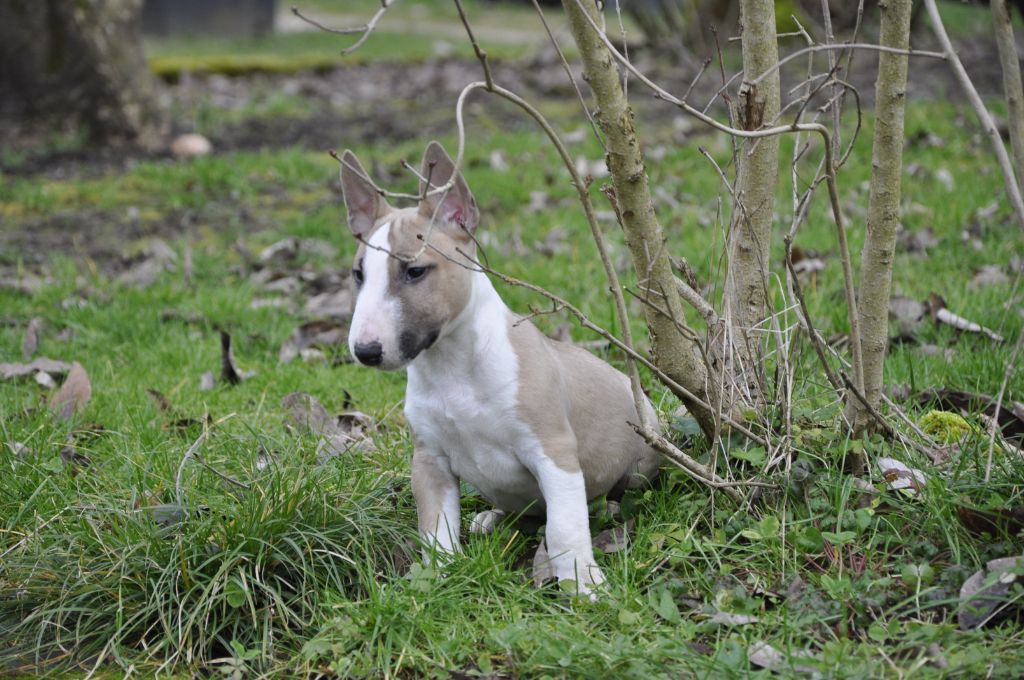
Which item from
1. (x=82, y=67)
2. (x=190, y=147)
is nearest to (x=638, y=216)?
(x=190, y=147)

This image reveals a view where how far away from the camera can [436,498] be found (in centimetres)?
329

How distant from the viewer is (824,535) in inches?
116

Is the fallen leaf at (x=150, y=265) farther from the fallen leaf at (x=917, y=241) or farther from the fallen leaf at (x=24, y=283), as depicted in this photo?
the fallen leaf at (x=917, y=241)

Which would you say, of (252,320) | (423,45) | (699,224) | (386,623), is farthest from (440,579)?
(423,45)

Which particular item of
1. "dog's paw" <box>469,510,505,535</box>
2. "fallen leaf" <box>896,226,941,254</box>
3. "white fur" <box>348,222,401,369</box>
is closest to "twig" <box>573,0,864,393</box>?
"white fur" <box>348,222,401,369</box>

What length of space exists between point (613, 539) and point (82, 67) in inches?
278

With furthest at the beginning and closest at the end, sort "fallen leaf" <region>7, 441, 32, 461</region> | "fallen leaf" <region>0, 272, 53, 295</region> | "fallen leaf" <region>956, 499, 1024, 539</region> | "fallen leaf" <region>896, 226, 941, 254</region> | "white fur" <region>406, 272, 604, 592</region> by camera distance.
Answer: "fallen leaf" <region>0, 272, 53, 295</region> → "fallen leaf" <region>896, 226, 941, 254</region> → "fallen leaf" <region>7, 441, 32, 461</region> → "white fur" <region>406, 272, 604, 592</region> → "fallen leaf" <region>956, 499, 1024, 539</region>

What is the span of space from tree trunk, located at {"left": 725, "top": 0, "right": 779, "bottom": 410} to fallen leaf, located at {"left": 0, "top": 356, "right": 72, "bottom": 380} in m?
2.95

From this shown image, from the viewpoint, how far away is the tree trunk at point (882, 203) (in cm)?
294

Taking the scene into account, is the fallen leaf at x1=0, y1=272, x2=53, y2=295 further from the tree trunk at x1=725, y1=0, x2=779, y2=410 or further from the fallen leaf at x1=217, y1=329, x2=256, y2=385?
the tree trunk at x1=725, y1=0, x2=779, y2=410

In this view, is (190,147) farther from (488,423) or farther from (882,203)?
(882,203)

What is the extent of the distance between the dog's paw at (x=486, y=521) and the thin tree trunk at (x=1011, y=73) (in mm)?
1808

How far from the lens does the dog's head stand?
2.90 meters

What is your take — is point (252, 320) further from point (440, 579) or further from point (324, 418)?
point (440, 579)
